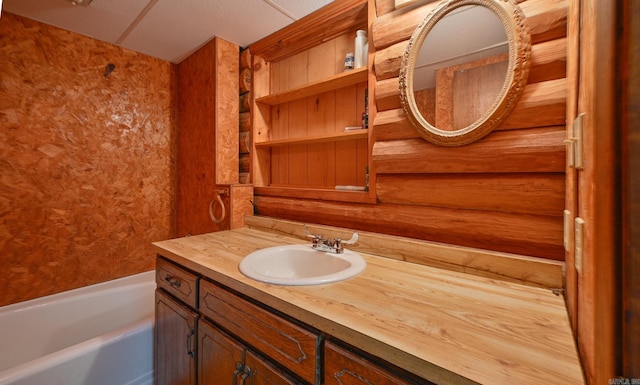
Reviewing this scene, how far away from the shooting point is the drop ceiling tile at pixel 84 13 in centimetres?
154

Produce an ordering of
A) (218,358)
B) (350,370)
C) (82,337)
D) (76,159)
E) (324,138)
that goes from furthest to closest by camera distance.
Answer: (76,159) < (82,337) < (324,138) < (218,358) < (350,370)

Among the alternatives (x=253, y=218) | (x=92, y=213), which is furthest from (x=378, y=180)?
(x=92, y=213)

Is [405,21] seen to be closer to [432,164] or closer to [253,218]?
[432,164]

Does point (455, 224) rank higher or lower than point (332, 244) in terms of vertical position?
higher

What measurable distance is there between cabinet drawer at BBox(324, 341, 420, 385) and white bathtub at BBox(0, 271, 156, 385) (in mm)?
1343

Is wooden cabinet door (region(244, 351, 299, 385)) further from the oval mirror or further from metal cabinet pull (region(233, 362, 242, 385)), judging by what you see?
the oval mirror

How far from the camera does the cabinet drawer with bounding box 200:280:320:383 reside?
0.73 m

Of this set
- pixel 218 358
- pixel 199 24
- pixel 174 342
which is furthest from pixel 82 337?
pixel 199 24

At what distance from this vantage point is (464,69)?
1.05 metres

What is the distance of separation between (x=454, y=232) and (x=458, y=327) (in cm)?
54

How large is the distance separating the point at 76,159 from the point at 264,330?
201 cm

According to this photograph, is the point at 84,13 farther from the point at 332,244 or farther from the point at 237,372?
the point at 237,372

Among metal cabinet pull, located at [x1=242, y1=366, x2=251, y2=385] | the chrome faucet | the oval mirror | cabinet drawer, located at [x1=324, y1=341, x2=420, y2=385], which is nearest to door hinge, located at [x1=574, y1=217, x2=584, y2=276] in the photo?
cabinet drawer, located at [x1=324, y1=341, x2=420, y2=385]

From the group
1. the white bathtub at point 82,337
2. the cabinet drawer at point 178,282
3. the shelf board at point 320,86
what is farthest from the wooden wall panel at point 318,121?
the white bathtub at point 82,337
